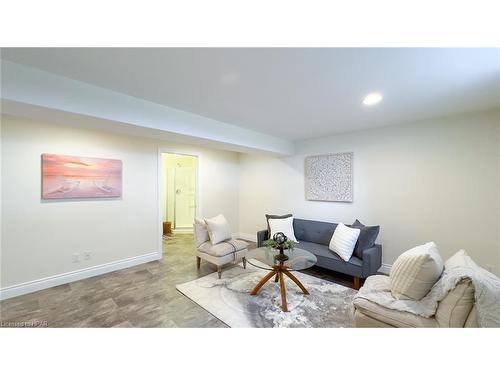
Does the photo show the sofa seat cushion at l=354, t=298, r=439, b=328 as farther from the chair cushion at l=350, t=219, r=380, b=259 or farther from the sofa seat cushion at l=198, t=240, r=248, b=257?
the sofa seat cushion at l=198, t=240, r=248, b=257

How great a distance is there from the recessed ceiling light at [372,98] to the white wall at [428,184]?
44.5 inches

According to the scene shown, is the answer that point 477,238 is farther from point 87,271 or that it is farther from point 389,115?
point 87,271

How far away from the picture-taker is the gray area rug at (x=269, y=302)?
6.34ft

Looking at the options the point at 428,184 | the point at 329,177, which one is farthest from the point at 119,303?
the point at 428,184

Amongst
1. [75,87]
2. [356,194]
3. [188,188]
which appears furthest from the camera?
[188,188]

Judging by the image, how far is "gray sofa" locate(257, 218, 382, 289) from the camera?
100.0 inches

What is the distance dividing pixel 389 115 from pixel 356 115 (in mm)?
430

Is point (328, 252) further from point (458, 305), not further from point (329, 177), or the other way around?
point (458, 305)

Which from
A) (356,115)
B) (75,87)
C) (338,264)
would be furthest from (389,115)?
(75,87)

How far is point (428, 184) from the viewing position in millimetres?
2758

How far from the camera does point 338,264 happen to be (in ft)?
8.89

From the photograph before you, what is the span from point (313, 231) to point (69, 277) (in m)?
3.71

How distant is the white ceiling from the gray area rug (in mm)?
2234

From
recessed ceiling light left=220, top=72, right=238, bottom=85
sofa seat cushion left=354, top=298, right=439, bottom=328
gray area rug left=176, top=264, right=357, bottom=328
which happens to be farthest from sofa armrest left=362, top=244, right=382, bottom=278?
recessed ceiling light left=220, top=72, right=238, bottom=85
